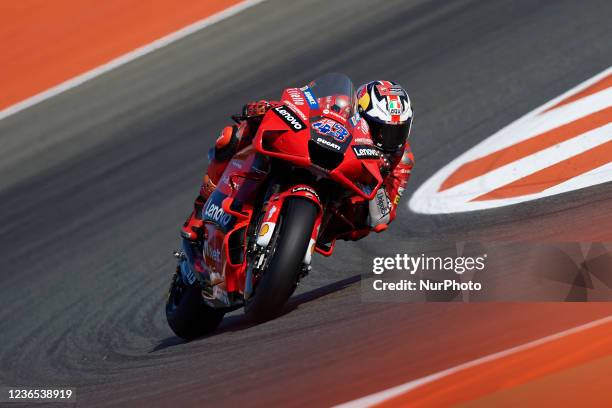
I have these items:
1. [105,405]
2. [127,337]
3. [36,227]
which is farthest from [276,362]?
[36,227]

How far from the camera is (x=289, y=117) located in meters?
6.99

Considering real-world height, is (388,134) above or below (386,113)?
below

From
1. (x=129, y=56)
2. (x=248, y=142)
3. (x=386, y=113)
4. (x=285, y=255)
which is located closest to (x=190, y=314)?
(x=248, y=142)

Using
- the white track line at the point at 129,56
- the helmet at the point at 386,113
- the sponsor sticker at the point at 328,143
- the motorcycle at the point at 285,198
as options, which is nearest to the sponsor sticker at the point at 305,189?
the motorcycle at the point at 285,198

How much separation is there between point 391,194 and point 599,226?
5.04 ft

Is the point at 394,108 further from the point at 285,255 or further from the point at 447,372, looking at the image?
the point at 447,372

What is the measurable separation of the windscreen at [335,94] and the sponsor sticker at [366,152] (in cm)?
27

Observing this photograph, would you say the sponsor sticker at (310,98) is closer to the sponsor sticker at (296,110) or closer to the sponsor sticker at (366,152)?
the sponsor sticker at (296,110)

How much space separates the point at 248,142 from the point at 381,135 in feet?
2.82

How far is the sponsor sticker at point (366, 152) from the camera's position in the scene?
6.87 meters

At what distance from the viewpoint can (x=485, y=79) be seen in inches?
516

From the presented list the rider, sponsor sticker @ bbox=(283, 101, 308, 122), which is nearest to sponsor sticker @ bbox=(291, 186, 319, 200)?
sponsor sticker @ bbox=(283, 101, 308, 122)

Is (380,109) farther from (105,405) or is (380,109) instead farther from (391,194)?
(105,405)

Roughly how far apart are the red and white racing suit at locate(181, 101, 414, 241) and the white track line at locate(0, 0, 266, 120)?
272 inches
